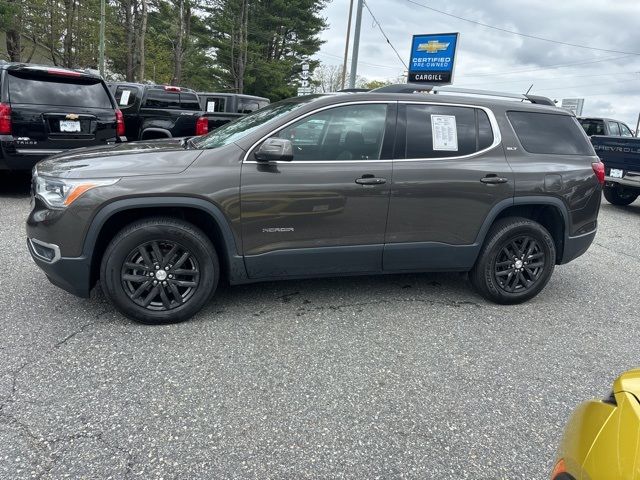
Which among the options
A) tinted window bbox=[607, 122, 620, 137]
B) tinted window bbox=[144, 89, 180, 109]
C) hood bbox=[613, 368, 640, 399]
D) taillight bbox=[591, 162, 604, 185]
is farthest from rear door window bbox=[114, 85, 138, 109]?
tinted window bbox=[607, 122, 620, 137]

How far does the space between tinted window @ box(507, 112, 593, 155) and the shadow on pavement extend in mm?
6880

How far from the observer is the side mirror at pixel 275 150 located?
3.20 metres

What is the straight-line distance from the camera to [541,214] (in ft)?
13.9

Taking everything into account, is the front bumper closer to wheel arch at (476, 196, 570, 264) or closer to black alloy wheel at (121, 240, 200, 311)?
black alloy wheel at (121, 240, 200, 311)

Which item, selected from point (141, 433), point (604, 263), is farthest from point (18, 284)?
point (604, 263)

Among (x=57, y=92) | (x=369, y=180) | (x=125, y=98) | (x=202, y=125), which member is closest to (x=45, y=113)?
(x=57, y=92)

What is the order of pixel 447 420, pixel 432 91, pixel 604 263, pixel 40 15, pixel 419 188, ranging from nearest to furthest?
1. pixel 447 420
2. pixel 419 188
3. pixel 432 91
4. pixel 604 263
5. pixel 40 15

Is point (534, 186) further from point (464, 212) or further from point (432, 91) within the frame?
point (432, 91)

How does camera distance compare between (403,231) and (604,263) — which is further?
(604,263)

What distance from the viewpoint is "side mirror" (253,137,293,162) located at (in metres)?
3.20

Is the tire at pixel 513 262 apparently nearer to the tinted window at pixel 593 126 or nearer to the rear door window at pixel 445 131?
the rear door window at pixel 445 131

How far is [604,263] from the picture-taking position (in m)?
5.78

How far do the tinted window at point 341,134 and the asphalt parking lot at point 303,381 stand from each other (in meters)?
1.26

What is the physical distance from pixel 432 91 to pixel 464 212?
1179mm
